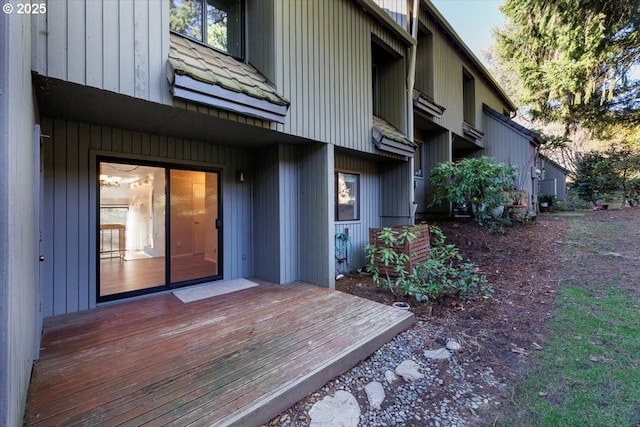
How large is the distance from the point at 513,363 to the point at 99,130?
5600 mm

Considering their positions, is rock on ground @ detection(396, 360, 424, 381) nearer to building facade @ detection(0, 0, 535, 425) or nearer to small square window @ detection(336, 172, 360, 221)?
building facade @ detection(0, 0, 535, 425)

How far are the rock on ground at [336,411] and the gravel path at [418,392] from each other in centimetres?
4

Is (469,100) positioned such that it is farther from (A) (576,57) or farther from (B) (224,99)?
(B) (224,99)

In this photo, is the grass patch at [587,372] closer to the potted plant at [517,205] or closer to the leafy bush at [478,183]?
the leafy bush at [478,183]

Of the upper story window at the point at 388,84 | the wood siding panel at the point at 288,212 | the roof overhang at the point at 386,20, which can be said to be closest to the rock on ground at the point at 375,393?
the wood siding panel at the point at 288,212

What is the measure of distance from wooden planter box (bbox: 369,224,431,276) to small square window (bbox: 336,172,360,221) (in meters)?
0.70

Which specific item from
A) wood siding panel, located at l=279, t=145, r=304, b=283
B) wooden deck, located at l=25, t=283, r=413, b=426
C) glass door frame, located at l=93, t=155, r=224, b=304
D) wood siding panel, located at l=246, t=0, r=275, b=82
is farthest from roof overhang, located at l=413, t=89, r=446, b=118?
wooden deck, located at l=25, t=283, r=413, b=426

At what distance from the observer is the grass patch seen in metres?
2.19

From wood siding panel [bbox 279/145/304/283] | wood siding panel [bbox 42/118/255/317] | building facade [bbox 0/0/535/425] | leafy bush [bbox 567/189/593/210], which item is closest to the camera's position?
building facade [bbox 0/0/535/425]

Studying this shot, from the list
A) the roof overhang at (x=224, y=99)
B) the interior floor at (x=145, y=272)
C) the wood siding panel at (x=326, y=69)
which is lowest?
the interior floor at (x=145, y=272)

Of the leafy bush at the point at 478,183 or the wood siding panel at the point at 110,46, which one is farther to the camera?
the leafy bush at the point at 478,183

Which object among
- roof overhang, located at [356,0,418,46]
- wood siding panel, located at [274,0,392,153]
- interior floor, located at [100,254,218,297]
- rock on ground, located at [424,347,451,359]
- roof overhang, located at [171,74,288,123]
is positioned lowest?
rock on ground, located at [424,347,451,359]

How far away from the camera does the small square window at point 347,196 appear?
6266 mm

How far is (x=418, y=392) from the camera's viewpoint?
98.7 inches
